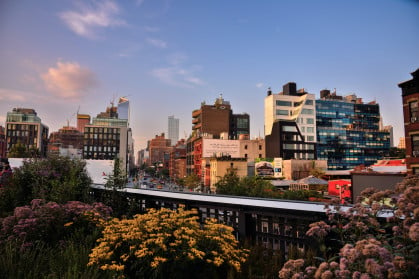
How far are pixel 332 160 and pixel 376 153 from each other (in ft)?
79.9

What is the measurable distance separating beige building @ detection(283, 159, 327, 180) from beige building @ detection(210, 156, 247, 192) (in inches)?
669

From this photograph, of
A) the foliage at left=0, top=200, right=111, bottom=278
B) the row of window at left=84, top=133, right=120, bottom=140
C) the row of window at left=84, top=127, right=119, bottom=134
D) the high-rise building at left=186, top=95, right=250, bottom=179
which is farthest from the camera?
the row of window at left=84, top=127, right=119, bottom=134

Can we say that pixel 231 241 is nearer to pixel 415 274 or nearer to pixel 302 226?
pixel 302 226

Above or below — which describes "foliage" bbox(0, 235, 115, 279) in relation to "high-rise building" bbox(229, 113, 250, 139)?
below

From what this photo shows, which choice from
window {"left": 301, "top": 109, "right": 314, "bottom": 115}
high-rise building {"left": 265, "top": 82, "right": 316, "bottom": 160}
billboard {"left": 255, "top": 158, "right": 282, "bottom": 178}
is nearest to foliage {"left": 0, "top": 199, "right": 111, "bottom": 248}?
billboard {"left": 255, "top": 158, "right": 282, "bottom": 178}

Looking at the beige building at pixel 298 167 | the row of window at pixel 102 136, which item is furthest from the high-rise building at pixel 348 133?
the row of window at pixel 102 136

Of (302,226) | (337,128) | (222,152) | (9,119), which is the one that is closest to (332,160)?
(337,128)

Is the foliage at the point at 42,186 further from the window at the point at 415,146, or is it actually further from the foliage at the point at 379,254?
the window at the point at 415,146

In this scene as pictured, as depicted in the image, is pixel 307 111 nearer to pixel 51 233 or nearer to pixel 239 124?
pixel 239 124

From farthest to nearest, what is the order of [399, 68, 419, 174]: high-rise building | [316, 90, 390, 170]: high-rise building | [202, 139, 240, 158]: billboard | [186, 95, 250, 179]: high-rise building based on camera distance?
[316, 90, 390, 170]: high-rise building < [186, 95, 250, 179]: high-rise building < [202, 139, 240, 158]: billboard < [399, 68, 419, 174]: high-rise building

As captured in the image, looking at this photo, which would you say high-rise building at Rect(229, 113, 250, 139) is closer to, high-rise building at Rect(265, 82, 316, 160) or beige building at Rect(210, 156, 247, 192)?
high-rise building at Rect(265, 82, 316, 160)

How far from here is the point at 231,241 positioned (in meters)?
5.62

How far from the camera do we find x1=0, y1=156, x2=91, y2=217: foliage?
10.1m

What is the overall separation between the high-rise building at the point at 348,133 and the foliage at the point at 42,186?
110362 millimetres
